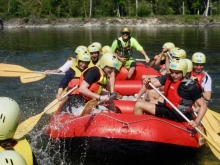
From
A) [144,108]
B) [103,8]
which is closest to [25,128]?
[144,108]

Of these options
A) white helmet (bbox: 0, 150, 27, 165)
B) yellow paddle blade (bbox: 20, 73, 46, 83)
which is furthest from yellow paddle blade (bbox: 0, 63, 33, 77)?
white helmet (bbox: 0, 150, 27, 165)

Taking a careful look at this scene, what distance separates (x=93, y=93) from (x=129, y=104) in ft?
→ 3.94

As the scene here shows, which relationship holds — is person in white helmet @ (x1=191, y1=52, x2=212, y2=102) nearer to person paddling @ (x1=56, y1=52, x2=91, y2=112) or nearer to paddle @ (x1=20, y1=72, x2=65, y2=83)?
person paddling @ (x1=56, y1=52, x2=91, y2=112)

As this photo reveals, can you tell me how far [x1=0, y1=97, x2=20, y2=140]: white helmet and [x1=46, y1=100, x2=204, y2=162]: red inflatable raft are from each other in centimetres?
247

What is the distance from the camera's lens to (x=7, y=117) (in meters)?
2.44

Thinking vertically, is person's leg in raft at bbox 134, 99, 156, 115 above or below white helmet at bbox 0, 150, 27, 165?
below

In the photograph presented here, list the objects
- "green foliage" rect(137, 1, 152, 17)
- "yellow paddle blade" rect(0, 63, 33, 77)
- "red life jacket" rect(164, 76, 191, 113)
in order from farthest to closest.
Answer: "green foliage" rect(137, 1, 152, 17)
"yellow paddle blade" rect(0, 63, 33, 77)
"red life jacket" rect(164, 76, 191, 113)

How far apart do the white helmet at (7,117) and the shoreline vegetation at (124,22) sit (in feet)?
131

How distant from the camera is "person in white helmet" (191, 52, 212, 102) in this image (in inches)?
249

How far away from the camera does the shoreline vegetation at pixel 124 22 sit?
41.6 m

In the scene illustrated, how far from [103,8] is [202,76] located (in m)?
48.2

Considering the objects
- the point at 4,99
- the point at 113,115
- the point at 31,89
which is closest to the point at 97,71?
the point at 113,115

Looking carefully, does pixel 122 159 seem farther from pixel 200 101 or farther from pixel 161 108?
pixel 200 101

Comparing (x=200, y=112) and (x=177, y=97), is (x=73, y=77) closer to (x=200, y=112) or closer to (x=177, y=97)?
(x=177, y=97)
